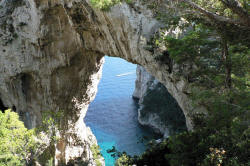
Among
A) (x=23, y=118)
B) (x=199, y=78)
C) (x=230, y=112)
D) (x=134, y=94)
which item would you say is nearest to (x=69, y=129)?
(x=23, y=118)

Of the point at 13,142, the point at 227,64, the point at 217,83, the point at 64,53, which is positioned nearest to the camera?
the point at 227,64

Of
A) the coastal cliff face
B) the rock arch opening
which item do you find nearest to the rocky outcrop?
the rock arch opening

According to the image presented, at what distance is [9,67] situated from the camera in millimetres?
12625

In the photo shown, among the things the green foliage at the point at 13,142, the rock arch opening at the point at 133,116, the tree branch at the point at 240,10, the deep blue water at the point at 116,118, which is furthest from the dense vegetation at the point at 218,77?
the rock arch opening at the point at 133,116

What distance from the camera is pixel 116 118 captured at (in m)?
28.4

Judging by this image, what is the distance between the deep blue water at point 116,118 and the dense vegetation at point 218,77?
12.5m

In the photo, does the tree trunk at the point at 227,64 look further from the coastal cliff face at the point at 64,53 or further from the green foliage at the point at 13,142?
the green foliage at the point at 13,142

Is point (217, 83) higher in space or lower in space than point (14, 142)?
higher

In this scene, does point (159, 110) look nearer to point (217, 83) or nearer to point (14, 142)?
point (14, 142)

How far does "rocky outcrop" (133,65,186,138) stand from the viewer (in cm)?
2270

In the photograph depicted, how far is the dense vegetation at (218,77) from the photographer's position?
444 cm

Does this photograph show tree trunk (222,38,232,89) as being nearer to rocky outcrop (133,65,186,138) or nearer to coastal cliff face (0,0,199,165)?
coastal cliff face (0,0,199,165)

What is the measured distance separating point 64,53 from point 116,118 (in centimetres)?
1652

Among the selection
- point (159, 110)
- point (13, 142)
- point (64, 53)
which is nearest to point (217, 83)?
point (13, 142)
